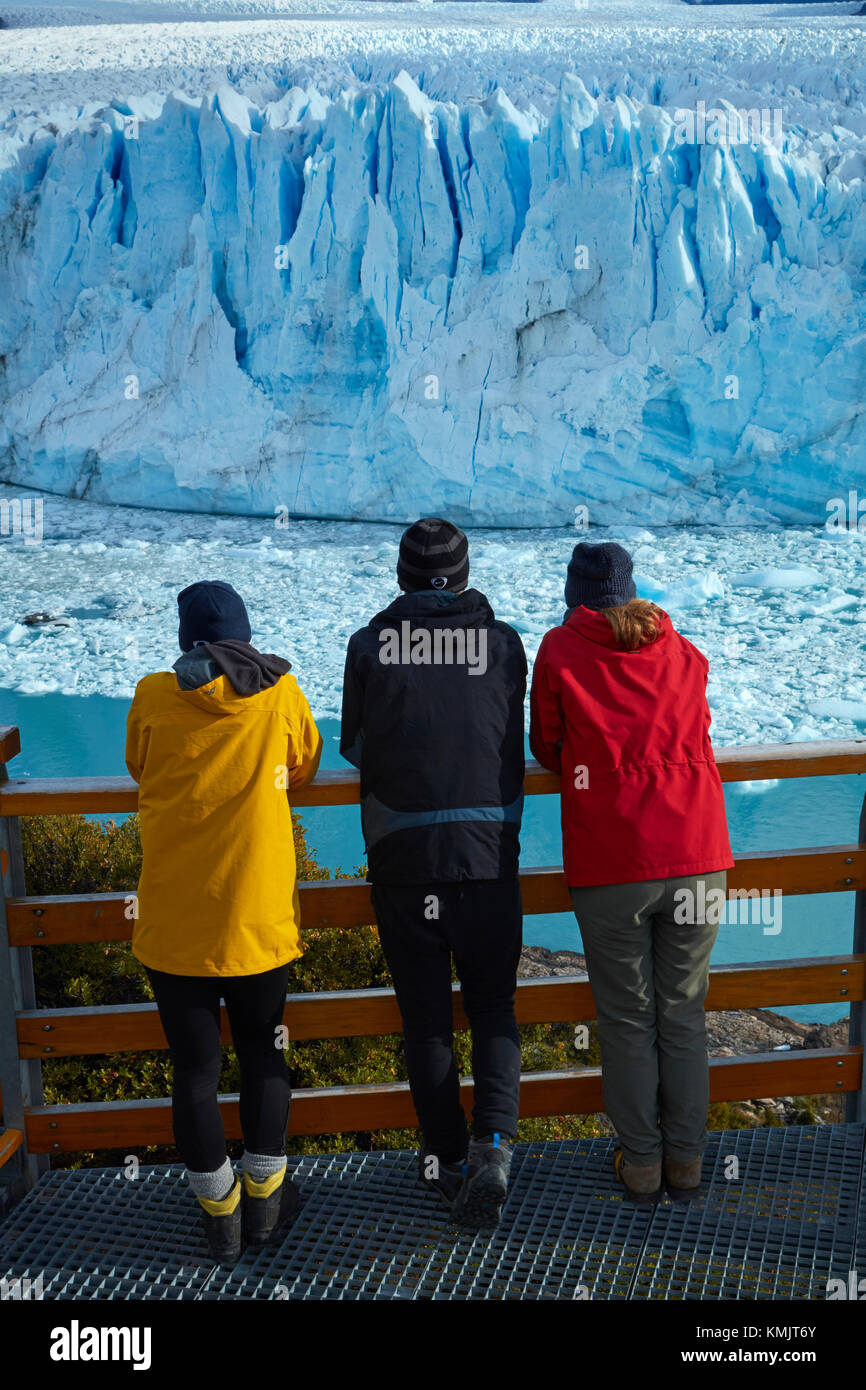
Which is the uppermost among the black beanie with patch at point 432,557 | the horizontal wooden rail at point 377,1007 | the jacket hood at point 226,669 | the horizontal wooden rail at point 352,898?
the black beanie with patch at point 432,557

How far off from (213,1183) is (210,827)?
0.51m

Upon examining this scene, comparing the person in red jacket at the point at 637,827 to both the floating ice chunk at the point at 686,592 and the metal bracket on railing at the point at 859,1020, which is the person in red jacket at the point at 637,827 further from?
the floating ice chunk at the point at 686,592

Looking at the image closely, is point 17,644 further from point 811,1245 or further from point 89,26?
point 89,26

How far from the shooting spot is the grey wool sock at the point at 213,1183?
5.48 feet

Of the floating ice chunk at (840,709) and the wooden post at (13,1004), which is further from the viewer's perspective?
the floating ice chunk at (840,709)

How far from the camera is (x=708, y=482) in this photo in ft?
36.0

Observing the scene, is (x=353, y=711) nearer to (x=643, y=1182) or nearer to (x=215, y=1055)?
(x=215, y=1055)

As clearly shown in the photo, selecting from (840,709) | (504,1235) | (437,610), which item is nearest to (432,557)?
(437,610)

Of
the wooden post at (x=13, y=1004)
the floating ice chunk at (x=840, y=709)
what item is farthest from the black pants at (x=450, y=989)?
the floating ice chunk at (x=840, y=709)

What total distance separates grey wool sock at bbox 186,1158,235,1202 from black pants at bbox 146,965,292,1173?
0.01 m

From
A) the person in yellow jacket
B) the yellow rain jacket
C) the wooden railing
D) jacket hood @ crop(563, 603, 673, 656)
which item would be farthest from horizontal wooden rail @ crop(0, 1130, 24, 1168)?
jacket hood @ crop(563, 603, 673, 656)

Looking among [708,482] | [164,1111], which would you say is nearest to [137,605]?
[708,482]

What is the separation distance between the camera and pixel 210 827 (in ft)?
5.38

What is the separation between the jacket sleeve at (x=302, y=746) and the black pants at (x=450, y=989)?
0.20 metres
